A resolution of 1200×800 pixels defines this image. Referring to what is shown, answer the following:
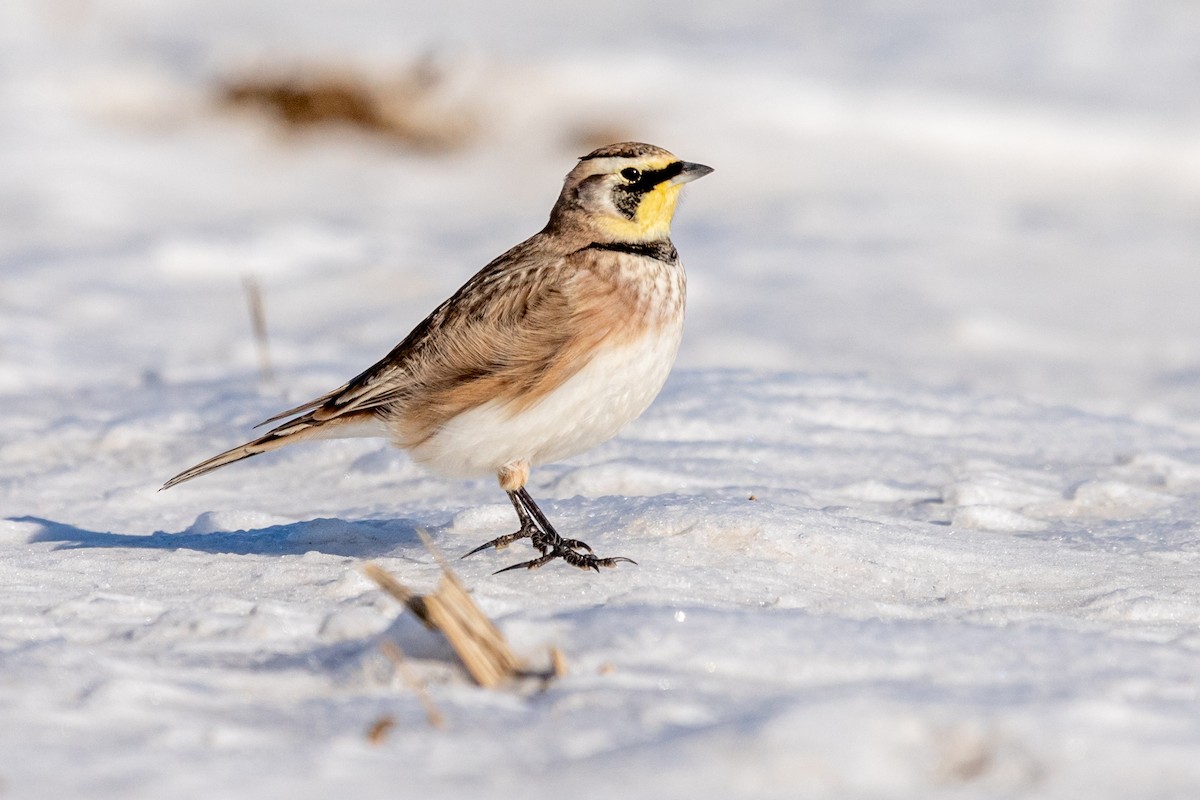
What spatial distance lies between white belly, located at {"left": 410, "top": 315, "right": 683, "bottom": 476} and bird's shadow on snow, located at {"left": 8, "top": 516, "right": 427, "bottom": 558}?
299 millimetres

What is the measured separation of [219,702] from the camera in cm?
268

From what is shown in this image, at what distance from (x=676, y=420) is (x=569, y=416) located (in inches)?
69.0

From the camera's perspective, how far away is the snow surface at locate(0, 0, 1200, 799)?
8.20 ft

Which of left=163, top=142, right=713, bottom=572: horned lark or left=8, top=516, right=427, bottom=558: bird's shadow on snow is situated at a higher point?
left=163, top=142, right=713, bottom=572: horned lark

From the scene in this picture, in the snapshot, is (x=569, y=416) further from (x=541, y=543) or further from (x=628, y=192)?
(x=628, y=192)

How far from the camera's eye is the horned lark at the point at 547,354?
12.9 feet

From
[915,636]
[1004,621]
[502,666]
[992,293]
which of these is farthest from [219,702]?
[992,293]

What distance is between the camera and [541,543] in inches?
154

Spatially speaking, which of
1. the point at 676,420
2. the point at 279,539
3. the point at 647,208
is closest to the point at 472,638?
the point at 279,539

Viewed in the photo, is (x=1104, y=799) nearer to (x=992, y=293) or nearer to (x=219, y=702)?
(x=219, y=702)

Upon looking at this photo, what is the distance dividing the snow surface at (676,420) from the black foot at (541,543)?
67mm

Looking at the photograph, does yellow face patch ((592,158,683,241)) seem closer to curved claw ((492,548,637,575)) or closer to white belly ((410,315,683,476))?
white belly ((410,315,683,476))

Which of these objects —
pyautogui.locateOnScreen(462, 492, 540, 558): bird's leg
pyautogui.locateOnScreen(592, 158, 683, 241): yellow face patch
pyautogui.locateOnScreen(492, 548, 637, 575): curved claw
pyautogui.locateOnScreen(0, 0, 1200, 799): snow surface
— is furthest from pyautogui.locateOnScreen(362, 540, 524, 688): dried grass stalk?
pyautogui.locateOnScreen(592, 158, 683, 241): yellow face patch

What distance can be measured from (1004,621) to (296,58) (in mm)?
11409
